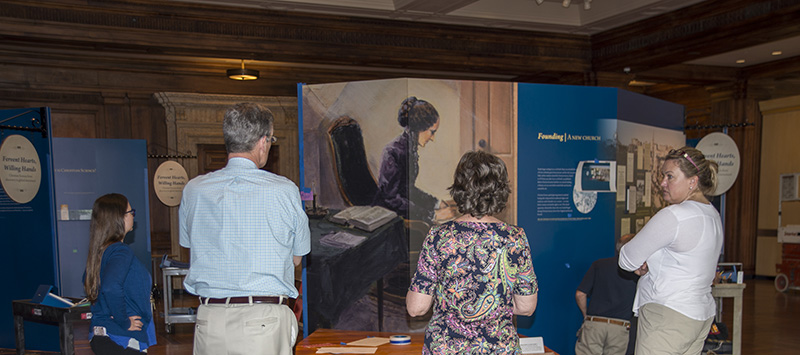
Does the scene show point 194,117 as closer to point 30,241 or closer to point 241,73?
point 241,73

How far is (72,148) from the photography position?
25.7 feet

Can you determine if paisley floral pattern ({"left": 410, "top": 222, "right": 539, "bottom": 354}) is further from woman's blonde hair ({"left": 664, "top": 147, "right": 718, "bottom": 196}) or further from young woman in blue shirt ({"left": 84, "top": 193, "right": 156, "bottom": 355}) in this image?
young woman in blue shirt ({"left": 84, "top": 193, "right": 156, "bottom": 355})

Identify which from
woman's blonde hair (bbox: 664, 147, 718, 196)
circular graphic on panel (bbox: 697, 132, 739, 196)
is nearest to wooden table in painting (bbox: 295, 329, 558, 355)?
woman's blonde hair (bbox: 664, 147, 718, 196)

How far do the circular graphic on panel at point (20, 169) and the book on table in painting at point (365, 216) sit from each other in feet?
10.6

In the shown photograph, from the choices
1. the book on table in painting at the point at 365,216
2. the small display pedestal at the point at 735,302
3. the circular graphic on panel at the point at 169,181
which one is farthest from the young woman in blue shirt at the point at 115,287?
the circular graphic on panel at the point at 169,181

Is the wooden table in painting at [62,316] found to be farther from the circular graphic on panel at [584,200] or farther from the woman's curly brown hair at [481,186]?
the circular graphic on panel at [584,200]

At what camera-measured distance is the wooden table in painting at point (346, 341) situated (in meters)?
3.65

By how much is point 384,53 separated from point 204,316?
5.97 m

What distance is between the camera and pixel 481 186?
2.17m

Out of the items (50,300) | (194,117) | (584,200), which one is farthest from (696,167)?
(194,117)

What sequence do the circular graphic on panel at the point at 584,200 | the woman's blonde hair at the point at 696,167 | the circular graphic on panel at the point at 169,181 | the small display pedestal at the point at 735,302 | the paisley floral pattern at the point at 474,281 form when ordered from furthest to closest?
1. the circular graphic on panel at the point at 169,181
2. the small display pedestal at the point at 735,302
3. the circular graphic on panel at the point at 584,200
4. the woman's blonde hair at the point at 696,167
5. the paisley floral pattern at the point at 474,281

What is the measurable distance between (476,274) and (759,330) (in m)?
6.38

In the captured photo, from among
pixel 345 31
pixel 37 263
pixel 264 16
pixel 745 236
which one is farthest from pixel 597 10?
pixel 37 263

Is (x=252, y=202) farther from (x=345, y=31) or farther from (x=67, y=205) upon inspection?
(x=67, y=205)
